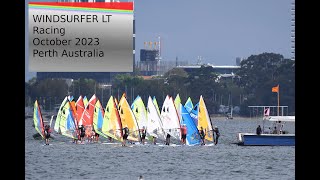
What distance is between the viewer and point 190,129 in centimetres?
7562

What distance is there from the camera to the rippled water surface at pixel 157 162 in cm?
4512

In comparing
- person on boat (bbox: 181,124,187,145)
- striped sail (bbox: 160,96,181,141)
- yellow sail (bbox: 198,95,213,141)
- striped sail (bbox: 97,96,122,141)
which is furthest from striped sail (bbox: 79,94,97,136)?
yellow sail (bbox: 198,95,213,141)

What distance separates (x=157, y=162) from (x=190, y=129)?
19481 millimetres

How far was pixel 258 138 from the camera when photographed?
233 ft

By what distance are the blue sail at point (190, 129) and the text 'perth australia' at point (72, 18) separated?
51.4 metres

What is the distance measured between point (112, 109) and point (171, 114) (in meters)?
5.82

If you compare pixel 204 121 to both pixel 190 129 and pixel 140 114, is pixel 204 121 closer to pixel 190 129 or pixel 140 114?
pixel 190 129

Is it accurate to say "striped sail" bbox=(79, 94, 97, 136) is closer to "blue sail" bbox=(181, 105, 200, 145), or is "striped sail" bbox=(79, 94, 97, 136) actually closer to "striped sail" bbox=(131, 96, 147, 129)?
"striped sail" bbox=(131, 96, 147, 129)

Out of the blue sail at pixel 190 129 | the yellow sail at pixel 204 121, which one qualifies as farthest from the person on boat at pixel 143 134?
the yellow sail at pixel 204 121

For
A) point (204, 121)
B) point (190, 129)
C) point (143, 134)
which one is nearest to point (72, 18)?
point (190, 129)
